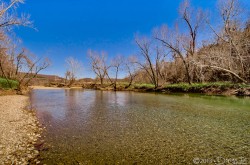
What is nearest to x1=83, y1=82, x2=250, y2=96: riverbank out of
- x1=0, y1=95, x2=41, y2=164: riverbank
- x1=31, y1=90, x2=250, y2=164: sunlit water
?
x1=31, y1=90, x2=250, y2=164: sunlit water

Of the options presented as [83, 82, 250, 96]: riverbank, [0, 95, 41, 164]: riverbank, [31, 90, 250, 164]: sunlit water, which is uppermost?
[83, 82, 250, 96]: riverbank

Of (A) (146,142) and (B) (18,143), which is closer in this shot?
(B) (18,143)

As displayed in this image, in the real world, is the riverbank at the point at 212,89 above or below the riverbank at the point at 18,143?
above

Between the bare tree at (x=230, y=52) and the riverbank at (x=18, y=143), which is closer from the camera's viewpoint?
the riverbank at (x=18, y=143)

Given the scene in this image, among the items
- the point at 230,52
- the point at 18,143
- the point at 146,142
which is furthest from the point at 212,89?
the point at 18,143

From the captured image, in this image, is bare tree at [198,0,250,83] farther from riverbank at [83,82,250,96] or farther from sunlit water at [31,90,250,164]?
sunlit water at [31,90,250,164]

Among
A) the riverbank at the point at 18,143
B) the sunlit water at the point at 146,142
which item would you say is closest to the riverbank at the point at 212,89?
the sunlit water at the point at 146,142

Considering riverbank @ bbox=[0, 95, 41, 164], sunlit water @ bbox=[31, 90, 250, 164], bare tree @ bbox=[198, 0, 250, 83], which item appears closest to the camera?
riverbank @ bbox=[0, 95, 41, 164]

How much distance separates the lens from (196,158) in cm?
461

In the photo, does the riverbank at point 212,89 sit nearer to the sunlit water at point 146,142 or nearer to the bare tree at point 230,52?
the bare tree at point 230,52

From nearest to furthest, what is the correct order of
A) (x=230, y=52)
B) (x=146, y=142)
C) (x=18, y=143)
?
(x=18, y=143)
(x=146, y=142)
(x=230, y=52)

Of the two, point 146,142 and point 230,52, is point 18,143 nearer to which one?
point 146,142

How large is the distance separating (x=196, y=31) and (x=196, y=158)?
31.2 meters

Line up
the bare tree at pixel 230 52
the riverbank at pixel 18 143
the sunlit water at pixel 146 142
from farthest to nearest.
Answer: the bare tree at pixel 230 52, the sunlit water at pixel 146 142, the riverbank at pixel 18 143
